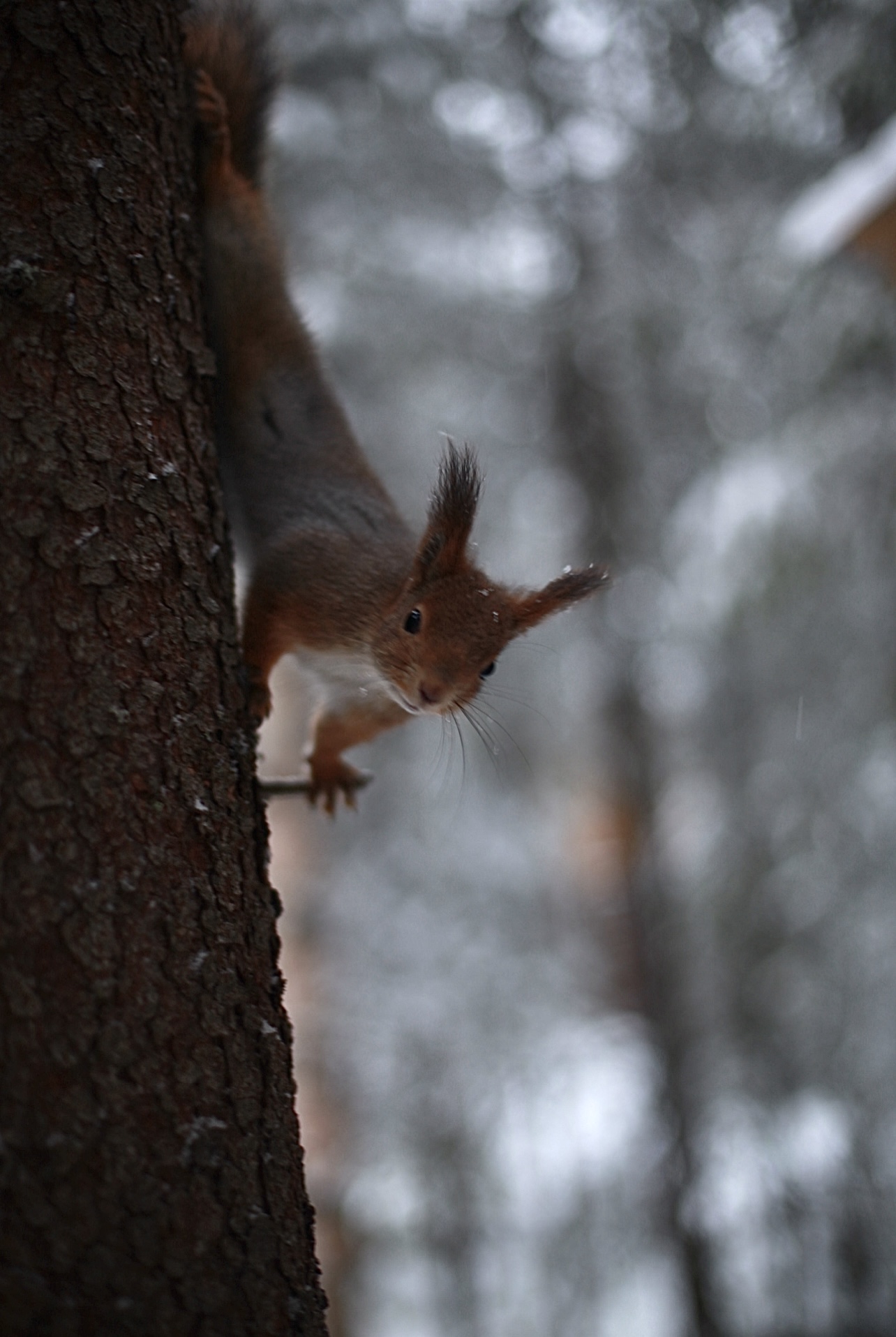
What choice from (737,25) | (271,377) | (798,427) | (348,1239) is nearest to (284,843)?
(348,1239)

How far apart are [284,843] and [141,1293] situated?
13.0 feet

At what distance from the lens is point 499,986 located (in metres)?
5.07

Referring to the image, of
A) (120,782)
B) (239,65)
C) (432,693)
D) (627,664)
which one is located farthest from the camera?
(627,664)

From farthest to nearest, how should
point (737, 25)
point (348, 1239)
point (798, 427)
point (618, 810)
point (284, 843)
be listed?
point (618, 810), point (284, 843), point (348, 1239), point (798, 427), point (737, 25)

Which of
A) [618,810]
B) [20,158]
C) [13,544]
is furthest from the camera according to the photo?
[618,810]

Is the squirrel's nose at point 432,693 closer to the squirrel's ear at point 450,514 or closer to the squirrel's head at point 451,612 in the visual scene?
the squirrel's head at point 451,612

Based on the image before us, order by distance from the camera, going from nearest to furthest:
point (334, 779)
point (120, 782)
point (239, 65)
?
point (120, 782) < point (239, 65) < point (334, 779)

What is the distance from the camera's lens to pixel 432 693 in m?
1.60

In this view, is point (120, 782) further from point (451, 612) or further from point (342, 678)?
point (342, 678)

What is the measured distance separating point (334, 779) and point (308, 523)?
48 centimetres

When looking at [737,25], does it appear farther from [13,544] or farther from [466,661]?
[13,544]

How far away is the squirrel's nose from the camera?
160cm

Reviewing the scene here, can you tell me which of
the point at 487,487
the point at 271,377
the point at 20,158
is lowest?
the point at 20,158

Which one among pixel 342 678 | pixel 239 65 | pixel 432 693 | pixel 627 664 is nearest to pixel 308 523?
pixel 342 678
